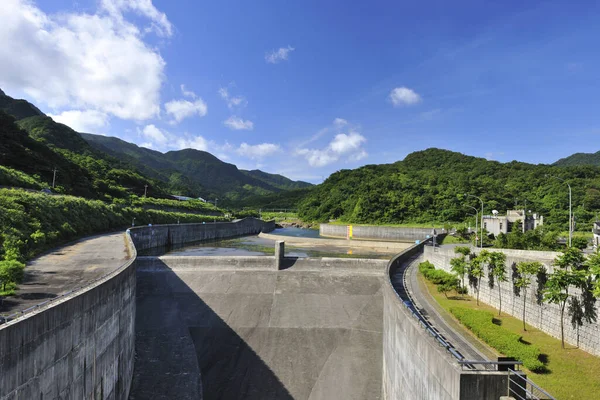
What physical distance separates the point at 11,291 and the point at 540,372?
21.0m

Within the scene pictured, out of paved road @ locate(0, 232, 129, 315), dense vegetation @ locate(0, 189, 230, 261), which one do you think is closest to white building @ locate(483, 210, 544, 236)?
paved road @ locate(0, 232, 129, 315)

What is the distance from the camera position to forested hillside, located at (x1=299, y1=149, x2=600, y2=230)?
8326cm

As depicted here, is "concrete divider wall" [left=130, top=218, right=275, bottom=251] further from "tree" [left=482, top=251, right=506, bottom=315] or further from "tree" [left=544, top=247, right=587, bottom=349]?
"tree" [left=544, top=247, right=587, bottom=349]

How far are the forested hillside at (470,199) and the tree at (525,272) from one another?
69.0m

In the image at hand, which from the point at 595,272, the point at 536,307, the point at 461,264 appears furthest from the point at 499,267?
the point at 595,272

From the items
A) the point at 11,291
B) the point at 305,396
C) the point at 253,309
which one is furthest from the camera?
the point at 253,309

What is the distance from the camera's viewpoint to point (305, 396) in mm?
18016

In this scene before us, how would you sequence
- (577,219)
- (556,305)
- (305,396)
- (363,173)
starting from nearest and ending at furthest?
(556,305), (305,396), (577,219), (363,173)

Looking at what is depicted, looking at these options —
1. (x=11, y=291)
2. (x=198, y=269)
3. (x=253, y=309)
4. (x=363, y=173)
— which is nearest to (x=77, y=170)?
(x=198, y=269)

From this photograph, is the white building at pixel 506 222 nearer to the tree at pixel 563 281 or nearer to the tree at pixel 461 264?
the tree at pixel 461 264

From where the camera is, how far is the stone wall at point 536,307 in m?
14.8

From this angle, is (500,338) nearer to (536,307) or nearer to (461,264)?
(536,307)

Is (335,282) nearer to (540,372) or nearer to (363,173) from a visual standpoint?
(540,372)

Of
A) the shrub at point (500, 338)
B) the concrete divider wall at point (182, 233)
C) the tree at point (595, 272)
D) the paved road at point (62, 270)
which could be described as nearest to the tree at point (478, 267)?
the shrub at point (500, 338)
